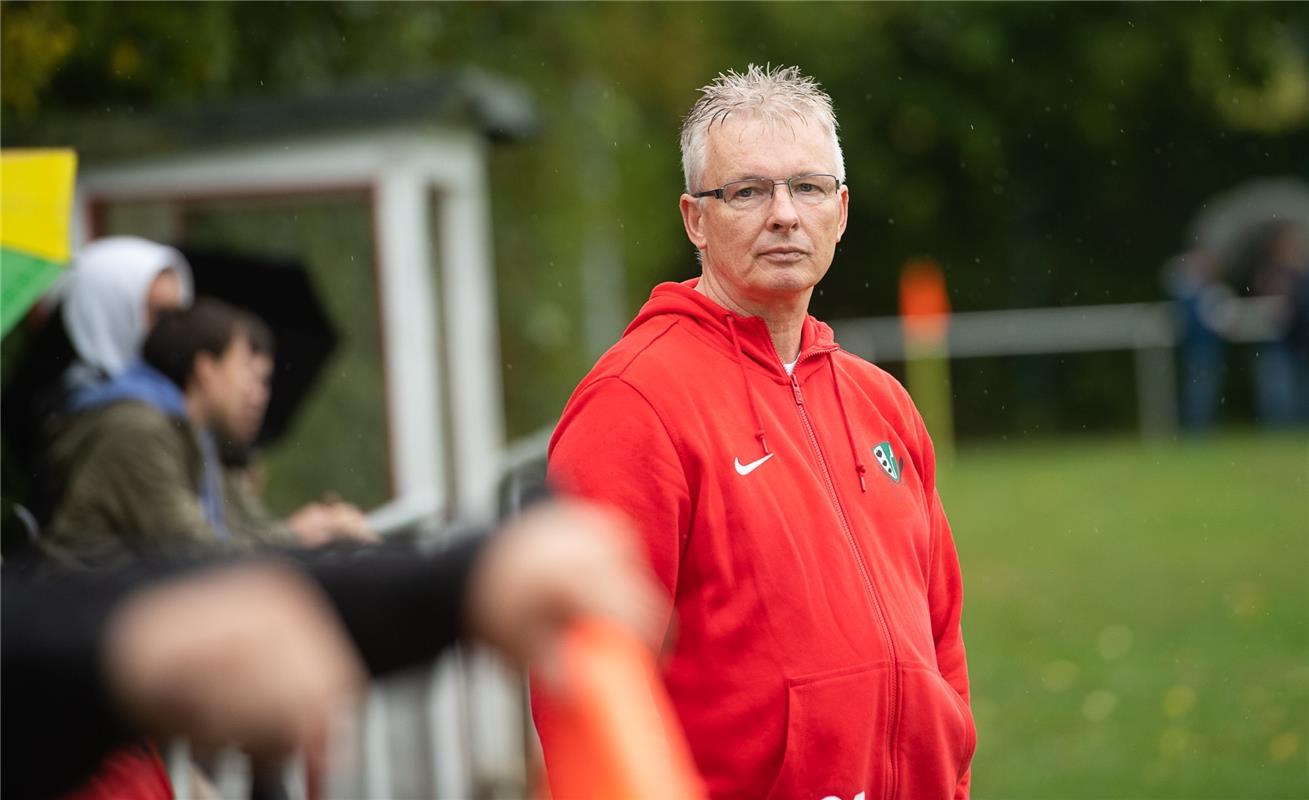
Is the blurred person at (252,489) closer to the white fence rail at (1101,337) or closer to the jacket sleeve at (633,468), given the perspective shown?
the jacket sleeve at (633,468)

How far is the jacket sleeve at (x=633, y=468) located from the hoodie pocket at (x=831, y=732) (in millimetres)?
287

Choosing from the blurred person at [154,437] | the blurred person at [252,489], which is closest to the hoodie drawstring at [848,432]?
the blurred person at [252,489]

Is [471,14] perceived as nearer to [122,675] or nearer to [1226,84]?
[122,675]

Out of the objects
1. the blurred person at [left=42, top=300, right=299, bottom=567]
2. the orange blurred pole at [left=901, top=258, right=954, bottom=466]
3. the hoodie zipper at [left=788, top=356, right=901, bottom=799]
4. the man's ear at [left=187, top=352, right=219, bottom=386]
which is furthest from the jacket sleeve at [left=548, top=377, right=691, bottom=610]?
the orange blurred pole at [left=901, top=258, right=954, bottom=466]

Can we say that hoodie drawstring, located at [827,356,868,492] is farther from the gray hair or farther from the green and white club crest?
the gray hair

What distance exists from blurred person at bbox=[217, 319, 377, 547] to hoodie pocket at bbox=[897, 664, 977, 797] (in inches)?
56.0

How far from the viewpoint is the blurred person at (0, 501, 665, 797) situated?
1.09 m

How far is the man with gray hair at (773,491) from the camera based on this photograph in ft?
9.54

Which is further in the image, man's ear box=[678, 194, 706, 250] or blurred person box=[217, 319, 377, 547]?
blurred person box=[217, 319, 377, 547]

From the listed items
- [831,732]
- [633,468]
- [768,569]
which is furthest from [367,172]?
[831,732]

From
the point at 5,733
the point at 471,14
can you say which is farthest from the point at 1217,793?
the point at 471,14

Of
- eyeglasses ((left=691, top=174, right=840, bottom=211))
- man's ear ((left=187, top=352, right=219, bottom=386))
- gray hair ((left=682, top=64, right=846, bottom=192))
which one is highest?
gray hair ((left=682, top=64, right=846, bottom=192))

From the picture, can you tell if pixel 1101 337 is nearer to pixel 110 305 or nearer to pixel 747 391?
pixel 110 305

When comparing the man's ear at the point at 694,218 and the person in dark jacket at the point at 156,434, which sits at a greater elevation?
the man's ear at the point at 694,218
